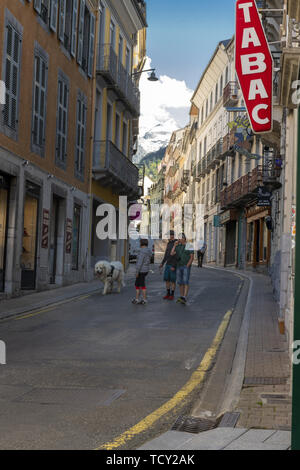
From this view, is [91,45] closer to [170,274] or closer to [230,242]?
[170,274]

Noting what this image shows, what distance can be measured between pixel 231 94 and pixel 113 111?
14231mm

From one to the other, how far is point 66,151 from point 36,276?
5.24 m

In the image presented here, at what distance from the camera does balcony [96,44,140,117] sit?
27062 mm

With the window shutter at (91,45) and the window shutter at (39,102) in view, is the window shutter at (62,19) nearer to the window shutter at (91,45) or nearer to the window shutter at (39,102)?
the window shutter at (39,102)

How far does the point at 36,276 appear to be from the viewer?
771 inches

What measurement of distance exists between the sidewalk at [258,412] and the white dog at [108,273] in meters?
9.00

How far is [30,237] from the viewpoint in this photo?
63.1 ft

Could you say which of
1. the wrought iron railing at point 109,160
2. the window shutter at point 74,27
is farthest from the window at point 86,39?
the wrought iron railing at point 109,160

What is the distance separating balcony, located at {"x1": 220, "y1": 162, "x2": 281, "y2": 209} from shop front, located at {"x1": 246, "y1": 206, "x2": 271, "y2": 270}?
914mm

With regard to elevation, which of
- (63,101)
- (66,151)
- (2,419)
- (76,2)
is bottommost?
(2,419)

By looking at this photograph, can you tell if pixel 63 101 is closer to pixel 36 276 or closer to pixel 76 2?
pixel 76 2

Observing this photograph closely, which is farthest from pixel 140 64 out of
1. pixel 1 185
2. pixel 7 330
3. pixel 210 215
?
pixel 7 330

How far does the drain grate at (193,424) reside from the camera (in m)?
5.43

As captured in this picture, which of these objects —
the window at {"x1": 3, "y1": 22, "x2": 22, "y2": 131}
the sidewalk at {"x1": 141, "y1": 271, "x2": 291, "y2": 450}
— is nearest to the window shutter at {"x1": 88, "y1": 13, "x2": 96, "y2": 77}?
the window at {"x1": 3, "y1": 22, "x2": 22, "y2": 131}
